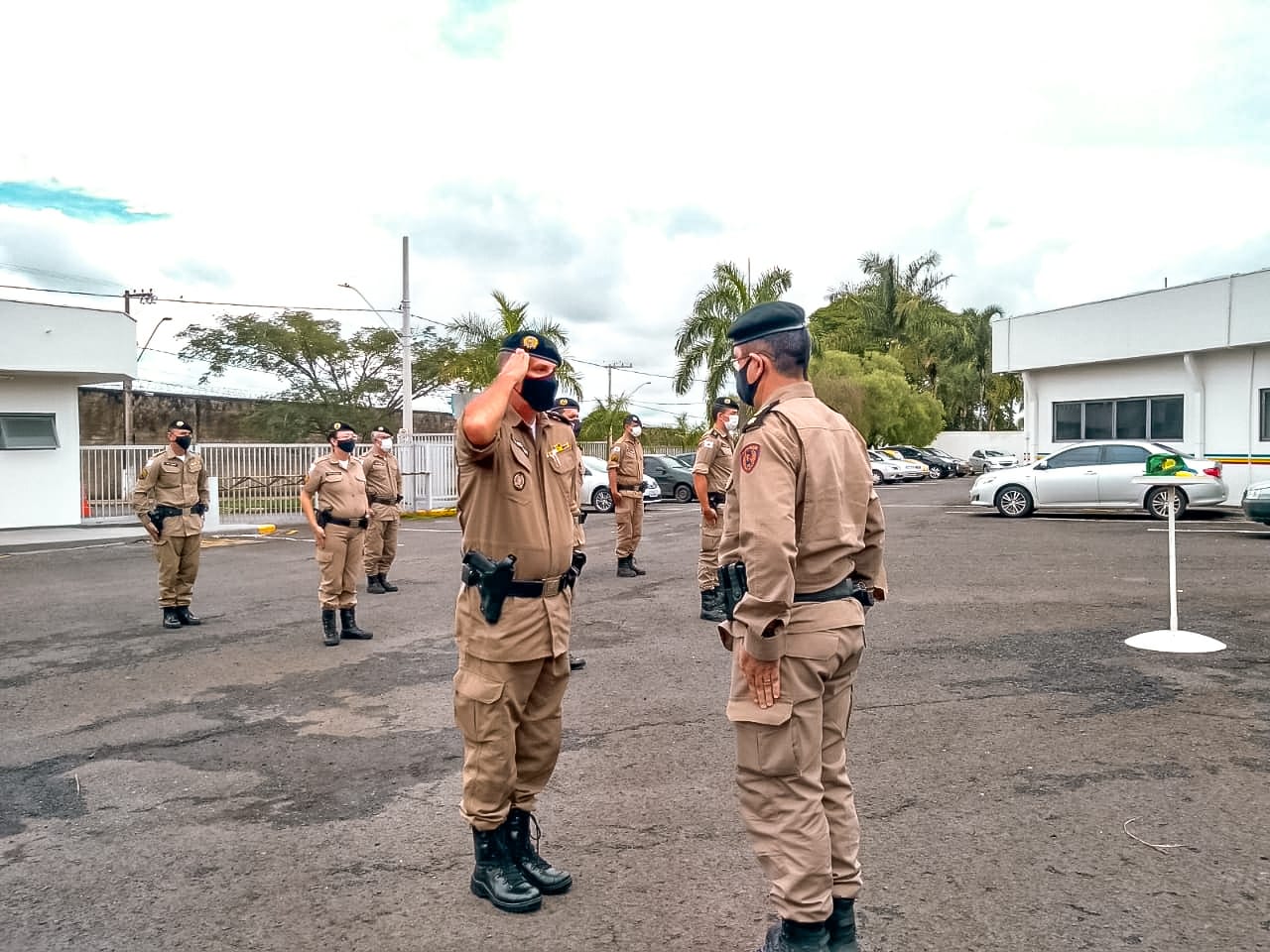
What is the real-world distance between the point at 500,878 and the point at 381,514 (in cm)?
804

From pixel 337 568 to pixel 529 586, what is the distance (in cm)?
502

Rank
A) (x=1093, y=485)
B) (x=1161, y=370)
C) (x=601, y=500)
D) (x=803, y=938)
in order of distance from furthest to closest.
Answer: (x=601, y=500) → (x=1161, y=370) → (x=1093, y=485) → (x=803, y=938)

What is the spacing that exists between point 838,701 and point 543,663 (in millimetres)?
1092

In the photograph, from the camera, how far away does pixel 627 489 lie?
1183cm

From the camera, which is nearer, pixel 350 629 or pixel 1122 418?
pixel 350 629

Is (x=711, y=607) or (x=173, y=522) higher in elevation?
(x=173, y=522)

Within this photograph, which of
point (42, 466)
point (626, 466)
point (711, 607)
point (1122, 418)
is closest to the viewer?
point (711, 607)

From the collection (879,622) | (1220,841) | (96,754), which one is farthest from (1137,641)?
(96,754)

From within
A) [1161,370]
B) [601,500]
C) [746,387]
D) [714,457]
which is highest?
[1161,370]

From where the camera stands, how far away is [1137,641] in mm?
7316

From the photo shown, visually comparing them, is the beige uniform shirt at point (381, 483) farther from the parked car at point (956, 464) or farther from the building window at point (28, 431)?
the parked car at point (956, 464)

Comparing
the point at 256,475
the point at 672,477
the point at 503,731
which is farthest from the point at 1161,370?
the point at 503,731

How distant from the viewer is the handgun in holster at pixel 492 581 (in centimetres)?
353

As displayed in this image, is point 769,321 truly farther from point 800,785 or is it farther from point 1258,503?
point 1258,503
